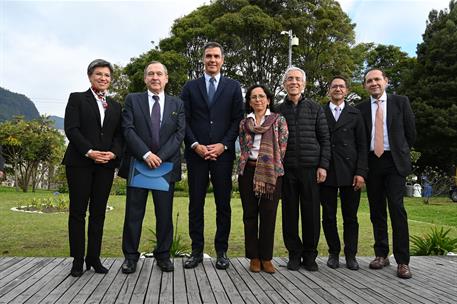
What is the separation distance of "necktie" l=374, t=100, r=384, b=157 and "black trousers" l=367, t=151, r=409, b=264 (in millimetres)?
66

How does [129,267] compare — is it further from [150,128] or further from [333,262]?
[333,262]

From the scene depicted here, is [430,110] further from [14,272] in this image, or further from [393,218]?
[14,272]

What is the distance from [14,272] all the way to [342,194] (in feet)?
10.5

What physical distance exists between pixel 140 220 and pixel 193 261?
25.7 inches

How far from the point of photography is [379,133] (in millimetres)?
4418

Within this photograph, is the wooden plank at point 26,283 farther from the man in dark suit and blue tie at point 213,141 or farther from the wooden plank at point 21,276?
the man in dark suit and blue tie at point 213,141

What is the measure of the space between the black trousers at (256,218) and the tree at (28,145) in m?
18.7

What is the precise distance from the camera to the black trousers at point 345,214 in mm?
4496

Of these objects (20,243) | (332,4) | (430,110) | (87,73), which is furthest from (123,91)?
(87,73)

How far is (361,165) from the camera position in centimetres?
440

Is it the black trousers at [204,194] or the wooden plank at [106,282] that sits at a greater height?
the black trousers at [204,194]

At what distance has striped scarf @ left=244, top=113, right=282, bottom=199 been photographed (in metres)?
4.06

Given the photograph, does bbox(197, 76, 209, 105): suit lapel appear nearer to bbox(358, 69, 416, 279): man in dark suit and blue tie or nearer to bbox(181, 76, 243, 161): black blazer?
bbox(181, 76, 243, 161): black blazer

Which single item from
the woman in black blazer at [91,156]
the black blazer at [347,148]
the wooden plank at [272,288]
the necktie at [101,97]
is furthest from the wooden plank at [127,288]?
the black blazer at [347,148]
